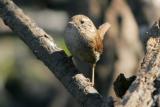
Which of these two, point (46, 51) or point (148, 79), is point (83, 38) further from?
point (148, 79)

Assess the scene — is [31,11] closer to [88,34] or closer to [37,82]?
[37,82]

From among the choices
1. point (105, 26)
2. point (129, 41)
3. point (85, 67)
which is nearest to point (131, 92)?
point (105, 26)

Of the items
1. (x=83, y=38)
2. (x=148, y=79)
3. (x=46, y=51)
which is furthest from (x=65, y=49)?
(x=148, y=79)

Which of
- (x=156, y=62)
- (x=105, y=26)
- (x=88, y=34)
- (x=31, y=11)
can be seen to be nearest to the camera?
(x=156, y=62)

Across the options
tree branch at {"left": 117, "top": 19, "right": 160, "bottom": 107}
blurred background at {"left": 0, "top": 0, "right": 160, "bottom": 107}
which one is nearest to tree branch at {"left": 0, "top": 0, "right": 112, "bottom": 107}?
tree branch at {"left": 117, "top": 19, "right": 160, "bottom": 107}

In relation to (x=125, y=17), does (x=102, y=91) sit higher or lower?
lower
